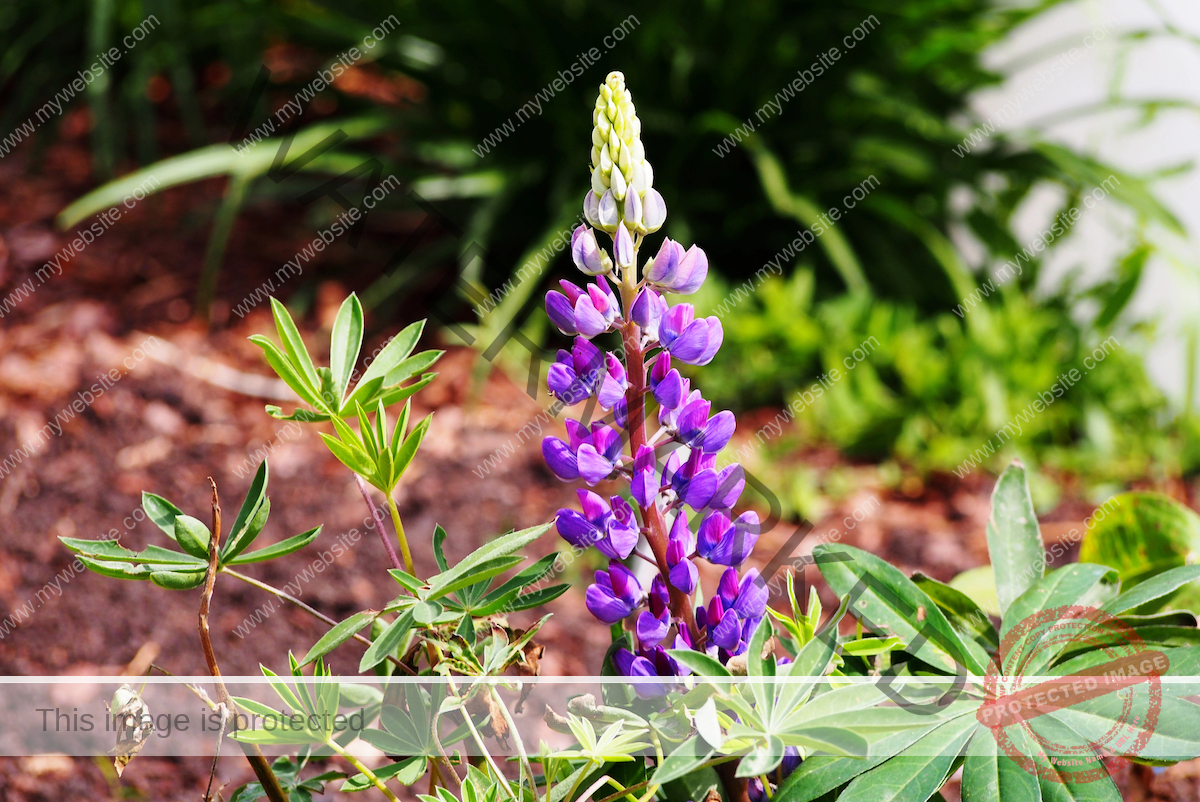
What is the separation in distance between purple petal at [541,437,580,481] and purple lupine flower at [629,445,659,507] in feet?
0.14

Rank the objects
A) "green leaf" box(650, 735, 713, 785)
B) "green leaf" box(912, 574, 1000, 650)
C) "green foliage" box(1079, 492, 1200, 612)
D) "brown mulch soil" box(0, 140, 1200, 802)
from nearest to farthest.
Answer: "green leaf" box(650, 735, 713, 785), "green leaf" box(912, 574, 1000, 650), "green foliage" box(1079, 492, 1200, 612), "brown mulch soil" box(0, 140, 1200, 802)

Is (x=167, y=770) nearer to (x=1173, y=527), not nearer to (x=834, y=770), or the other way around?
(x=834, y=770)

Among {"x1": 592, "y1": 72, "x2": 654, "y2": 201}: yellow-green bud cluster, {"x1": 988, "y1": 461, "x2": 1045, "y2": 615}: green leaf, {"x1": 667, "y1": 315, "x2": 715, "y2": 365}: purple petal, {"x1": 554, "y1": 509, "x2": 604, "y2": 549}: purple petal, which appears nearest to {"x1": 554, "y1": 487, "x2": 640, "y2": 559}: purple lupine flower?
{"x1": 554, "y1": 509, "x2": 604, "y2": 549}: purple petal

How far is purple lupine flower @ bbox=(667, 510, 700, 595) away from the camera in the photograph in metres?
0.66

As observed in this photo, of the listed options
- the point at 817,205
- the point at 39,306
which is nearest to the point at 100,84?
the point at 39,306

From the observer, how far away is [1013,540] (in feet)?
2.72

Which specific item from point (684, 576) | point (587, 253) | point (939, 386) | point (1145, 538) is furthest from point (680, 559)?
point (939, 386)

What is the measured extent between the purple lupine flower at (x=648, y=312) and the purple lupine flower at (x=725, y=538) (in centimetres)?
14

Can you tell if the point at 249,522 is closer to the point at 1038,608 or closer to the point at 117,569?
the point at 117,569

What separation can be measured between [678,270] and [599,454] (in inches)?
5.8

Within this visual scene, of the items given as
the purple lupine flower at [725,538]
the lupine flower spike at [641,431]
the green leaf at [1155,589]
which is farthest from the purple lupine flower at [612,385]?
the green leaf at [1155,589]

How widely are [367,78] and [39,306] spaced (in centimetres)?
169

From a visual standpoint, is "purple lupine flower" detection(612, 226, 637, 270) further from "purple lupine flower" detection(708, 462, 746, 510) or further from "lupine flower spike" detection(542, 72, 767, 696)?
"purple lupine flower" detection(708, 462, 746, 510)

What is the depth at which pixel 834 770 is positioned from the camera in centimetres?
65
